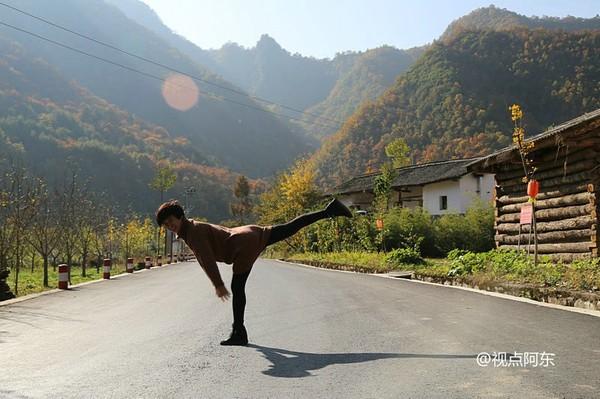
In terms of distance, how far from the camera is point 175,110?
5256 inches

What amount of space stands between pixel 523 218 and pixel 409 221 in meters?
16.1

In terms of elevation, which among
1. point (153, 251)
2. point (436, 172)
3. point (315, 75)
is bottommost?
point (153, 251)

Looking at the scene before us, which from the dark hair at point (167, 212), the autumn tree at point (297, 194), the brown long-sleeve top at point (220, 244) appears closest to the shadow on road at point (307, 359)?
the brown long-sleeve top at point (220, 244)

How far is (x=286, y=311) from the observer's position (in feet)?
28.2

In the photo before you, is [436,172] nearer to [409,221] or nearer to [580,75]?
[409,221]

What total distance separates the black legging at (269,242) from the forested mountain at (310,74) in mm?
103715

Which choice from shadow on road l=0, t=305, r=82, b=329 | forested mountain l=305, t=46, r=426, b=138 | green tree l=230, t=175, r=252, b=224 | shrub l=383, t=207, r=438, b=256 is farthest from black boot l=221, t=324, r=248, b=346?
forested mountain l=305, t=46, r=426, b=138

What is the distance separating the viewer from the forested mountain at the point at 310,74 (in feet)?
393

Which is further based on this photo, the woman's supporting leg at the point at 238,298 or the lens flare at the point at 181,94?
the lens flare at the point at 181,94

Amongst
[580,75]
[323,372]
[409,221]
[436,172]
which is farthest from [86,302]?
[580,75]

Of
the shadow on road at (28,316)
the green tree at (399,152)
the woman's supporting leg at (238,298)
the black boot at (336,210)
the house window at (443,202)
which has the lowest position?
the shadow on road at (28,316)

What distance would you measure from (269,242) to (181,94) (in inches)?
5760

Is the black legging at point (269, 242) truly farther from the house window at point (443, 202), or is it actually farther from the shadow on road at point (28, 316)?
the house window at point (443, 202)

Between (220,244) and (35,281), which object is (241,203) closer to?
(35,281)
